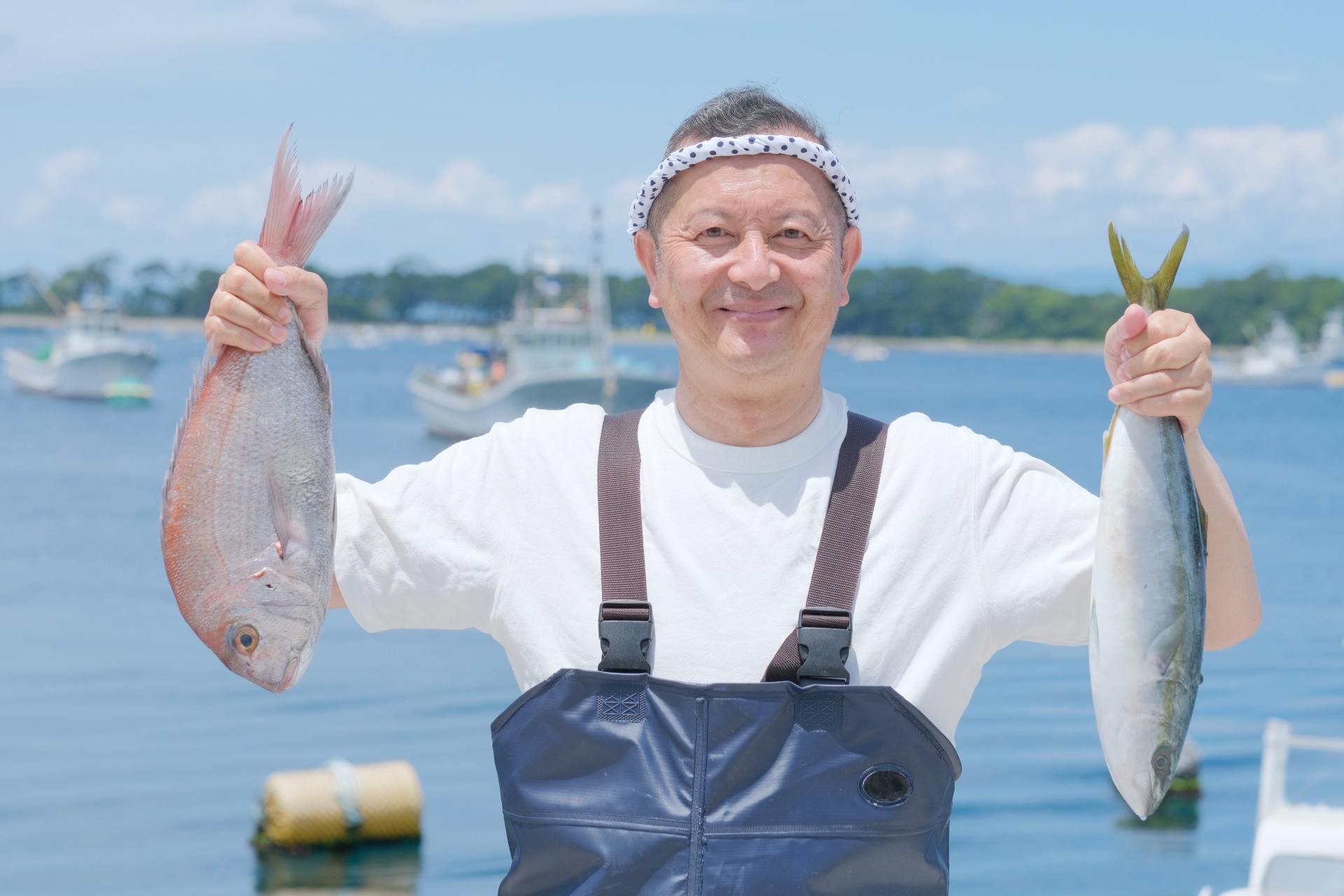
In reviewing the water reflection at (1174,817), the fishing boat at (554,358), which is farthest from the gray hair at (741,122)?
the fishing boat at (554,358)

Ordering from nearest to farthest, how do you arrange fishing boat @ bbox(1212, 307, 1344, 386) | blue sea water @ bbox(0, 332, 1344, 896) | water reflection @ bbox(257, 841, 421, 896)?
1. water reflection @ bbox(257, 841, 421, 896)
2. blue sea water @ bbox(0, 332, 1344, 896)
3. fishing boat @ bbox(1212, 307, 1344, 386)

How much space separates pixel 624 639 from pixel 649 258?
81 centimetres

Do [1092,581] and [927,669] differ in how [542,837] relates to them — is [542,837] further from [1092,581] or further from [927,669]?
[1092,581]

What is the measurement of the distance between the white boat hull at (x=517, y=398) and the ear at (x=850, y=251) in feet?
111

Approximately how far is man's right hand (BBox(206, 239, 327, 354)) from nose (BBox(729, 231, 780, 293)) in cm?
78

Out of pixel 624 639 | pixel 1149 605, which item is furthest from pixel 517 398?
pixel 1149 605

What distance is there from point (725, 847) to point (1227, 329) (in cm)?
12456

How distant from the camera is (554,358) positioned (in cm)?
4088

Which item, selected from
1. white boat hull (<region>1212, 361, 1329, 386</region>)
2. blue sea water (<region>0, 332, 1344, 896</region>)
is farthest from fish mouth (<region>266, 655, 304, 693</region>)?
white boat hull (<region>1212, 361, 1329, 386</region>)

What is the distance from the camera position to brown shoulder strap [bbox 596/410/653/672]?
95.0 inches

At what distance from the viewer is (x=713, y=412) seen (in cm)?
264

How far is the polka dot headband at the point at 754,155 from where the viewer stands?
8.16ft

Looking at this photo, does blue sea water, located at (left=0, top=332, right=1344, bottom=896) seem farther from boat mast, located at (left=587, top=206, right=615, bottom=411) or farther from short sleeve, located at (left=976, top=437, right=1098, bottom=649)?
boat mast, located at (left=587, top=206, right=615, bottom=411)

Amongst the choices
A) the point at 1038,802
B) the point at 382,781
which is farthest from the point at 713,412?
the point at 1038,802
